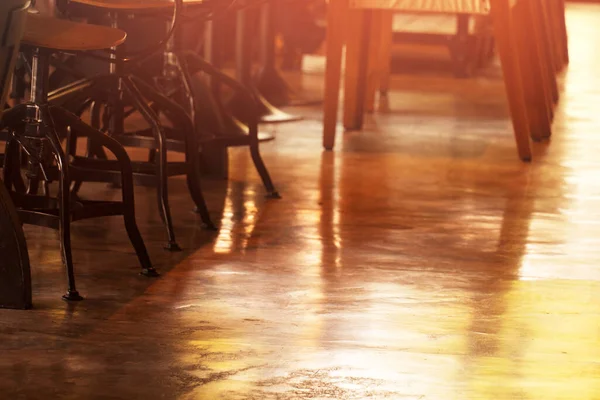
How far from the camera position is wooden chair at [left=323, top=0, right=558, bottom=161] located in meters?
3.45

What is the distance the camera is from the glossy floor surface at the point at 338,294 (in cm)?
156

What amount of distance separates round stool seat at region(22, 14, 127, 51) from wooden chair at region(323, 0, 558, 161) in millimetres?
1577

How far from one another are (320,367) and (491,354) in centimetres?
26

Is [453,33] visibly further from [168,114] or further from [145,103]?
[145,103]

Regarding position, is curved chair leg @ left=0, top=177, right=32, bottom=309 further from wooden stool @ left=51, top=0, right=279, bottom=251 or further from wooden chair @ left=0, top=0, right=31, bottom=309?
wooden stool @ left=51, top=0, right=279, bottom=251

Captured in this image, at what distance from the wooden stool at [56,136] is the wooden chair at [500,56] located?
5.12 feet

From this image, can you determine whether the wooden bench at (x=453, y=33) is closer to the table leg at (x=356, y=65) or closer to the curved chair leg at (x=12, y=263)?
the table leg at (x=356, y=65)

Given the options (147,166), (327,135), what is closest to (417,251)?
(147,166)

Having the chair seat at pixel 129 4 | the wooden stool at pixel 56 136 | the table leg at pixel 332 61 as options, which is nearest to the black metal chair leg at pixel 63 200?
the wooden stool at pixel 56 136

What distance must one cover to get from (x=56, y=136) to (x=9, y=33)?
1.07 feet

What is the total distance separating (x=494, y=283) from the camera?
6.89 feet

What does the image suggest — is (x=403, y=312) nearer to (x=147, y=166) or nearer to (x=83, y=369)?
(x=83, y=369)

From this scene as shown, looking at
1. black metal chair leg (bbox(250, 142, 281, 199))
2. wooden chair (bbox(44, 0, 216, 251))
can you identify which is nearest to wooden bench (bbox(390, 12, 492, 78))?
black metal chair leg (bbox(250, 142, 281, 199))

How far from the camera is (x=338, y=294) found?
6.52ft
